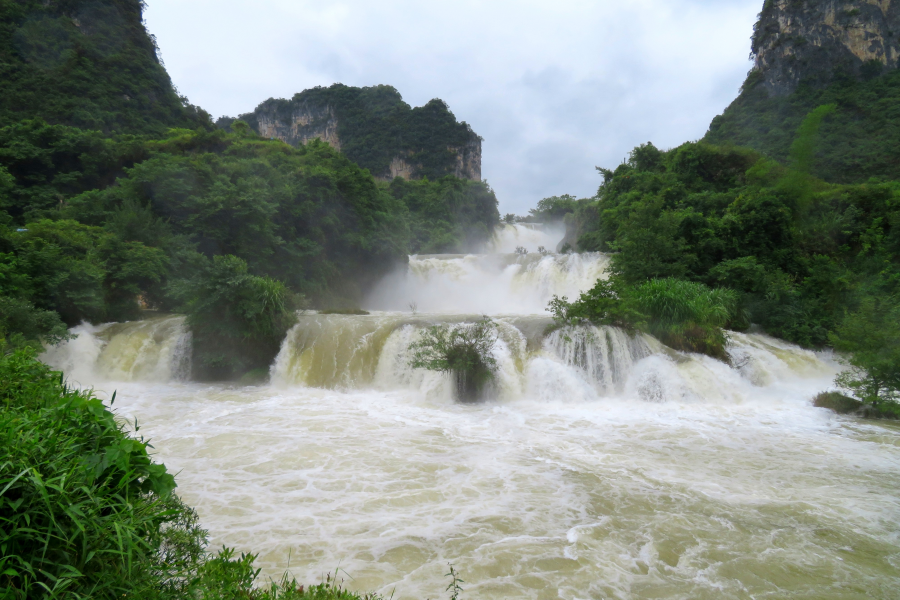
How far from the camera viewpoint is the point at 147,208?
53.3 ft

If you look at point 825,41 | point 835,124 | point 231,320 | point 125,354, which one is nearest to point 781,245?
point 231,320

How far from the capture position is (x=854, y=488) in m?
5.74

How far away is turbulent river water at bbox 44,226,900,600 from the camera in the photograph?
4.05m

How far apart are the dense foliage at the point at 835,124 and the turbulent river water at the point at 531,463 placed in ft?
66.3

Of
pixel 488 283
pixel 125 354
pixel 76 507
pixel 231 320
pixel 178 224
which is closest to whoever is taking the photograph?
pixel 76 507

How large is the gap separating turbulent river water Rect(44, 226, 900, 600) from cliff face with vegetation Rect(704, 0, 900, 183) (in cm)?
2187

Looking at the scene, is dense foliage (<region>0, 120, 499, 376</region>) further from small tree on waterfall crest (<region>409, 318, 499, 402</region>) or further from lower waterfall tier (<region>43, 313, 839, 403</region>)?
small tree on waterfall crest (<region>409, 318, 499, 402</region>)

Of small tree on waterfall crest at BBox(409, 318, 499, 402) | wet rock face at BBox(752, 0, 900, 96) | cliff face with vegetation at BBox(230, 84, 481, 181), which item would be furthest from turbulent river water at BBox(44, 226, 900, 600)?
cliff face with vegetation at BBox(230, 84, 481, 181)

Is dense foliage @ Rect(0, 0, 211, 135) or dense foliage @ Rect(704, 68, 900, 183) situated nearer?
dense foliage @ Rect(0, 0, 211, 135)

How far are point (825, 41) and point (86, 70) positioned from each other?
5047cm

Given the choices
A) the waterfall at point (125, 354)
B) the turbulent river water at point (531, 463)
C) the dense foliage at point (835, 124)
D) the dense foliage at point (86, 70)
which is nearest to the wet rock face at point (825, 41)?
the dense foliage at point (835, 124)

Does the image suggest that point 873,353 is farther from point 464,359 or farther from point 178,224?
point 178,224

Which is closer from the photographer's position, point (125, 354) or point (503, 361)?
point (503, 361)

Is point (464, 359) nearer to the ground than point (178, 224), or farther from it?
→ nearer to the ground
